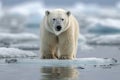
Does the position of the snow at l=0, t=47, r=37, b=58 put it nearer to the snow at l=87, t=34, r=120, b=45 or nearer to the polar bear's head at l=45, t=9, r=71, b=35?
the polar bear's head at l=45, t=9, r=71, b=35

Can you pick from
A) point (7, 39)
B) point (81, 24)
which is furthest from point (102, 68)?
point (81, 24)

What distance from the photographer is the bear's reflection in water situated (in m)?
6.45

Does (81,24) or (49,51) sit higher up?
(81,24)

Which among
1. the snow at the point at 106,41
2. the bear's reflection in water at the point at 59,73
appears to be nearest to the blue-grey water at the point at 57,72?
the bear's reflection in water at the point at 59,73

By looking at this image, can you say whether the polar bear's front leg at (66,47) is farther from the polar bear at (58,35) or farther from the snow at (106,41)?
the snow at (106,41)

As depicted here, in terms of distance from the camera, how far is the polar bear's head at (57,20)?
8.24 metres

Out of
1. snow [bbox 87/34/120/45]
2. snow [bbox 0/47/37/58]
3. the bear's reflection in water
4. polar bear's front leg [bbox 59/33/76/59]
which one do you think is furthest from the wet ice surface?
snow [bbox 87/34/120/45]

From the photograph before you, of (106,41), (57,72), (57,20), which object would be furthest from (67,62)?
(106,41)

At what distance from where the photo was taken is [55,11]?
28.0 feet

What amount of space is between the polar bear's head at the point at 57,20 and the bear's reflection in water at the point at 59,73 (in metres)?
0.89

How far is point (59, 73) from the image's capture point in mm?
6941

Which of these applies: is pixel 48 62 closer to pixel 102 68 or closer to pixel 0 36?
pixel 102 68

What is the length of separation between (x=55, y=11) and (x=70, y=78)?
238 cm

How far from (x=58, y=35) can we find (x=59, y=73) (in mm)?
1663
